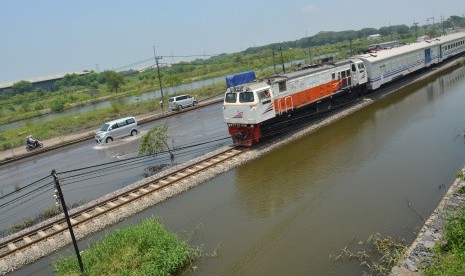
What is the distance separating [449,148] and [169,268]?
14.8 metres

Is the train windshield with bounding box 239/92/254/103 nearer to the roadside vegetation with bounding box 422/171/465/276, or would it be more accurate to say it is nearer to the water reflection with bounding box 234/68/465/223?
the water reflection with bounding box 234/68/465/223

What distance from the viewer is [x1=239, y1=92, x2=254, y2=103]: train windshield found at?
20737 millimetres

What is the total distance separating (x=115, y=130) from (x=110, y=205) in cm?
1562

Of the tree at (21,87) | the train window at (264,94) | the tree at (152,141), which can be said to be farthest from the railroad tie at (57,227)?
the tree at (21,87)

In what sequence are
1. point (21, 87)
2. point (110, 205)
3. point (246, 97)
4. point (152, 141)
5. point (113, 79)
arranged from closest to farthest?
1. point (110, 205)
2. point (246, 97)
3. point (152, 141)
4. point (113, 79)
5. point (21, 87)

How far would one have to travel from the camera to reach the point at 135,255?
36.5 feet

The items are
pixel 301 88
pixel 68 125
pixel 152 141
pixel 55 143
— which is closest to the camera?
pixel 152 141

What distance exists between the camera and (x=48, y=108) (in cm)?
7438

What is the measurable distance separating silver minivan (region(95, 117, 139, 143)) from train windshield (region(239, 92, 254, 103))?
43.7ft

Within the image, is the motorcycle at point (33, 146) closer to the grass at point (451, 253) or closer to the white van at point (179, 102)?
the white van at point (179, 102)

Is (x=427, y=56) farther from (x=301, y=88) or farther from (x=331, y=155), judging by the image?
(x=331, y=155)

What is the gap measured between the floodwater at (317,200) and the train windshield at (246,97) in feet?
10.7

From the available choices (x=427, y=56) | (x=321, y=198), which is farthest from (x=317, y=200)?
(x=427, y=56)

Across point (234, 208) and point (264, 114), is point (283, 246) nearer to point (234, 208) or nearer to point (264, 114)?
point (234, 208)
